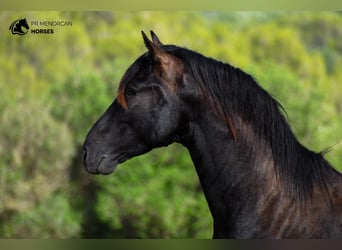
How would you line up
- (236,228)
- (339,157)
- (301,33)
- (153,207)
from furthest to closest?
1. (301,33)
2. (153,207)
3. (339,157)
4. (236,228)

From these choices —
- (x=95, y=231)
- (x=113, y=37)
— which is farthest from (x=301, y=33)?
(x=95, y=231)

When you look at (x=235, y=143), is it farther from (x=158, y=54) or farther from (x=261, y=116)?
(x=158, y=54)

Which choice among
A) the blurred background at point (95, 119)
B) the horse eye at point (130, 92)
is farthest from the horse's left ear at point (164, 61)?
the blurred background at point (95, 119)

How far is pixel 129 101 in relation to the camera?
2.66 metres

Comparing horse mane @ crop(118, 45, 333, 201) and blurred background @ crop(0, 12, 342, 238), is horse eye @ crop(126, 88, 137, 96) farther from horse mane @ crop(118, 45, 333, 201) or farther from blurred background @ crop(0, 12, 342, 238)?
blurred background @ crop(0, 12, 342, 238)

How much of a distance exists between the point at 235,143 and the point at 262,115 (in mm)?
164

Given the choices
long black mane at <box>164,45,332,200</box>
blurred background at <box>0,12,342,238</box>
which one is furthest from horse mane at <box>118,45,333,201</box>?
blurred background at <box>0,12,342,238</box>

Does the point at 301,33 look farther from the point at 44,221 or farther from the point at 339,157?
the point at 44,221

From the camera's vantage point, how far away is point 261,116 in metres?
2.58

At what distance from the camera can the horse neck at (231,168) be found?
254cm

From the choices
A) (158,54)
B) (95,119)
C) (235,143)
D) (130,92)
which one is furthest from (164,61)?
(95,119)

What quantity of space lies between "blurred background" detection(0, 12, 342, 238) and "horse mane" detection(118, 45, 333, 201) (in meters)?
5.74

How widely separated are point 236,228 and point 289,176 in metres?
0.31

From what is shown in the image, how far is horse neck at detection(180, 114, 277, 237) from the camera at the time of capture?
254 centimetres
